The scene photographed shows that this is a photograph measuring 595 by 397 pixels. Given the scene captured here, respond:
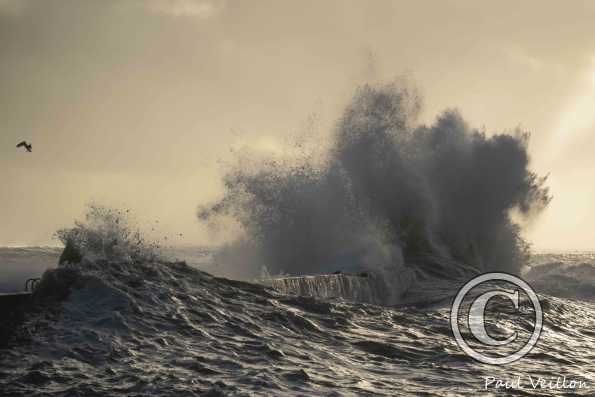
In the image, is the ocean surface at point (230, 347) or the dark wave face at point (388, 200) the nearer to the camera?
the ocean surface at point (230, 347)

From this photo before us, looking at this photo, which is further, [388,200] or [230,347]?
[388,200]

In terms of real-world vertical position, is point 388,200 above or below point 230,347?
above

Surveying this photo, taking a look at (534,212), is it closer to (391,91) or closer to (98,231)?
(391,91)

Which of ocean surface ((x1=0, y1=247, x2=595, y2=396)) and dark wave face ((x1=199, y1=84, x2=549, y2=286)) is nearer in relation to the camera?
ocean surface ((x1=0, y1=247, x2=595, y2=396))

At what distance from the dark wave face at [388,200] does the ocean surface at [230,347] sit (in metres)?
5.95

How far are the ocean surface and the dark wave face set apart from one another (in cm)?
595

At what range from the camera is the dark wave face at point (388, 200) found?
15.6 meters

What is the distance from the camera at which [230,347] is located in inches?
223

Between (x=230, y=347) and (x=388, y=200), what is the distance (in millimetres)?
13069

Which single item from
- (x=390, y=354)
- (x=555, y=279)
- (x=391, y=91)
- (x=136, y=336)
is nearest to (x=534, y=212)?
(x=555, y=279)

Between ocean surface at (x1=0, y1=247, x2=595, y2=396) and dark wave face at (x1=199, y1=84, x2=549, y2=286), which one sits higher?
dark wave face at (x1=199, y1=84, x2=549, y2=286)

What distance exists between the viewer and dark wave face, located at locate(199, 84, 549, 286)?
15.6 meters

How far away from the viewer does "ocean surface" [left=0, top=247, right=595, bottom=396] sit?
4.57 meters

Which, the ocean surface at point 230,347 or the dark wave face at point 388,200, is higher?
the dark wave face at point 388,200
